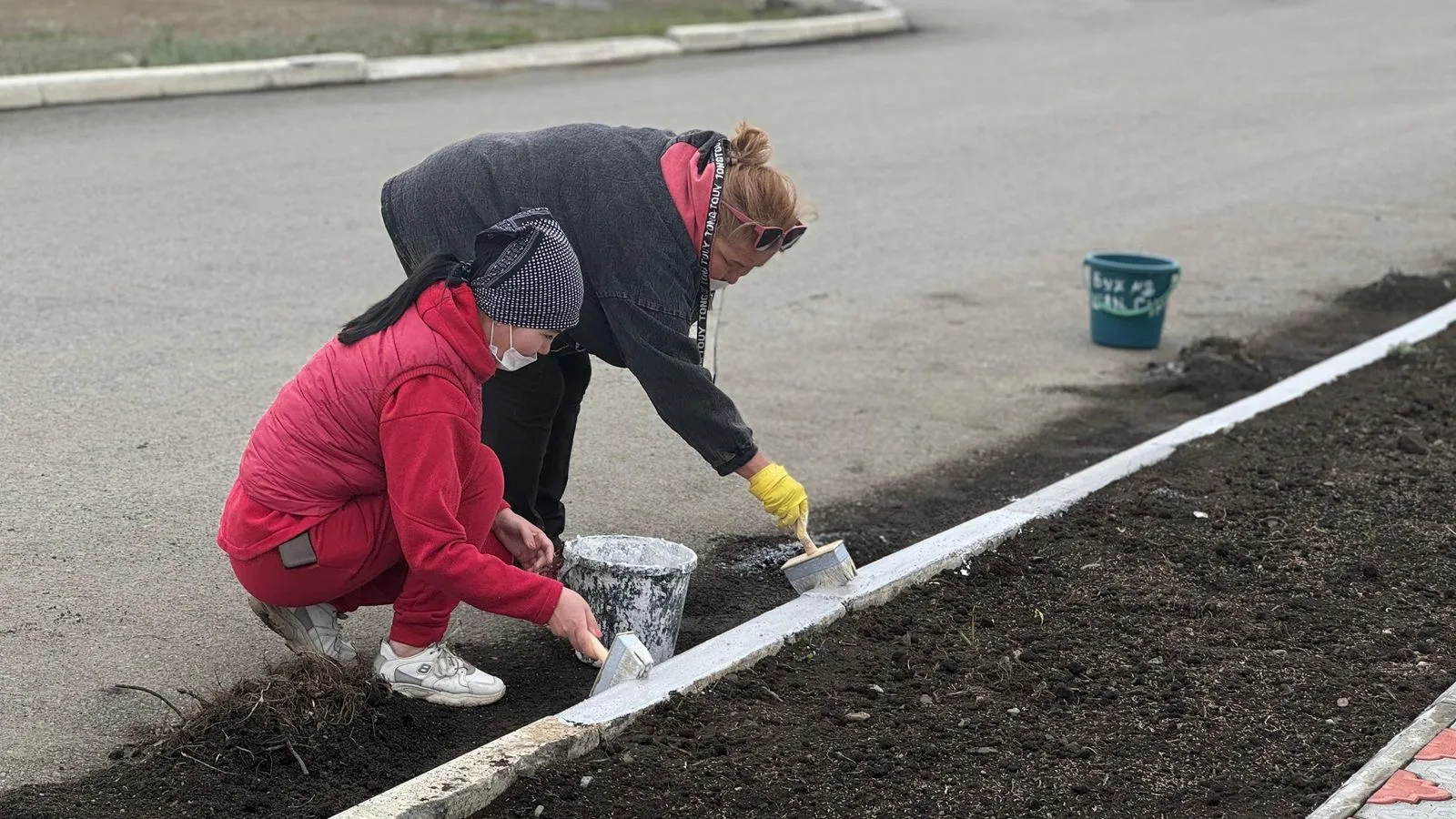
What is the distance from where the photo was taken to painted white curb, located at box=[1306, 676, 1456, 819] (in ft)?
11.1

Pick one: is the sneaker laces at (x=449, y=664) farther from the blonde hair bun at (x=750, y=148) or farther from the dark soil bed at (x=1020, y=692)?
the blonde hair bun at (x=750, y=148)

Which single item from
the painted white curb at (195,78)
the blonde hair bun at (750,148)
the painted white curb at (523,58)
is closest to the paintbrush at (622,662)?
the blonde hair bun at (750,148)

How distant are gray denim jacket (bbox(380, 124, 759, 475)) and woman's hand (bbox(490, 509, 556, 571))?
46 cm

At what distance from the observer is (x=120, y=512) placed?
5074 mm

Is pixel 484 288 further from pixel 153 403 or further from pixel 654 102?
pixel 654 102

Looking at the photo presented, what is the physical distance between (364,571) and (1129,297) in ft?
16.3

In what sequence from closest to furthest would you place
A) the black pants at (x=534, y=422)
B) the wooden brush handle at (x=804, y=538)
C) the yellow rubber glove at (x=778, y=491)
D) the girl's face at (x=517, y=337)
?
the girl's face at (x=517, y=337), the yellow rubber glove at (x=778, y=491), the wooden brush handle at (x=804, y=538), the black pants at (x=534, y=422)

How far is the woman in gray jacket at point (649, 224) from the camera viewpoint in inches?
156

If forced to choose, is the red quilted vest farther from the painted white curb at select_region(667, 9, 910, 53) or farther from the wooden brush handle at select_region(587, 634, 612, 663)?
the painted white curb at select_region(667, 9, 910, 53)

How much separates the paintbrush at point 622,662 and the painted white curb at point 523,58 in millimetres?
11109

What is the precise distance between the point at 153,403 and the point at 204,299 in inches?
63.0

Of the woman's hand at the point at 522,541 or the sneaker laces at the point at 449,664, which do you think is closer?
the sneaker laces at the point at 449,664

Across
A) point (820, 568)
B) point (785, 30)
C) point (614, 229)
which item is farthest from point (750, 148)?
point (785, 30)

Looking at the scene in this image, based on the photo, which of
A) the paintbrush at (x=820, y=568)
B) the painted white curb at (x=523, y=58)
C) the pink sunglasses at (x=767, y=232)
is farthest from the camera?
the painted white curb at (x=523, y=58)
